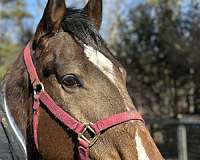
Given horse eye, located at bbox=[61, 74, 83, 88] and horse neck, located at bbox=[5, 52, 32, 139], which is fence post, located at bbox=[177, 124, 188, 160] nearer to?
horse neck, located at bbox=[5, 52, 32, 139]

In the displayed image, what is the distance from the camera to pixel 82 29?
121 inches

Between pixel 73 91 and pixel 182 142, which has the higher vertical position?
pixel 73 91

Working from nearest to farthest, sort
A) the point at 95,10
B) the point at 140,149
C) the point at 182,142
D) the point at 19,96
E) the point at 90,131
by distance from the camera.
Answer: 1. the point at 140,149
2. the point at 90,131
3. the point at 19,96
4. the point at 95,10
5. the point at 182,142

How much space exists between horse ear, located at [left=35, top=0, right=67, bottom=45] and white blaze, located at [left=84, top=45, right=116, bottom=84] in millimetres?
272

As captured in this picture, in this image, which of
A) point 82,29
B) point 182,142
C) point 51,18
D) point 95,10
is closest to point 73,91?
point 82,29

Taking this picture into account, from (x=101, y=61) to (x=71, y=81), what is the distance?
0.72ft

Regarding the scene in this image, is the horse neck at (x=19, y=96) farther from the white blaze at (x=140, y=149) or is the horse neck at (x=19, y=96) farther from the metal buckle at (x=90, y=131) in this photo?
the white blaze at (x=140, y=149)

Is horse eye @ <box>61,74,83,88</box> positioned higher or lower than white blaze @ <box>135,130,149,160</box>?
higher

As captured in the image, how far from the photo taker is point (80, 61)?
2.99 m

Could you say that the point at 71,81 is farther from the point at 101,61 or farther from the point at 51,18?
the point at 51,18

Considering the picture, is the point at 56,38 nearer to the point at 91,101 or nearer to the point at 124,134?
the point at 91,101

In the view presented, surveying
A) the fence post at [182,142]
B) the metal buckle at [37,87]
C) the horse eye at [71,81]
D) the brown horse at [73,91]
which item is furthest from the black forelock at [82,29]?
the fence post at [182,142]

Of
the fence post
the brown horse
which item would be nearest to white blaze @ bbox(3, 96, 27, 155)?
the brown horse

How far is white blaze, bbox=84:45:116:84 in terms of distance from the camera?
9.70ft
